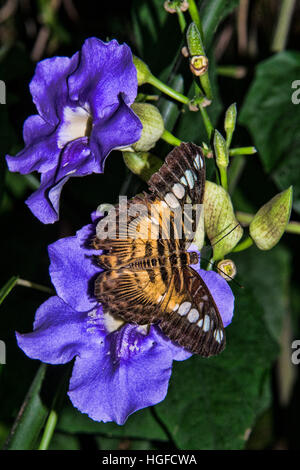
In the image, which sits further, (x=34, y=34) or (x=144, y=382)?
(x=34, y=34)

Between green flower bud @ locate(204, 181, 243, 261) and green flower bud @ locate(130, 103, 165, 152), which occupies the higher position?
green flower bud @ locate(130, 103, 165, 152)

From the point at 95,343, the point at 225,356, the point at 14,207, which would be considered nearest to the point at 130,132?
the point at 95,343

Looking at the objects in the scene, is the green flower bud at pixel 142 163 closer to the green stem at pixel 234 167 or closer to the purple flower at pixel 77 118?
the purple flower at pixel 77 118

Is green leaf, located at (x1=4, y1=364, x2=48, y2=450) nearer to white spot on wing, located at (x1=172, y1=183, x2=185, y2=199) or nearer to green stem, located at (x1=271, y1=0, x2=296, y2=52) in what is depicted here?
white spot on wing, located at (x1=172, y1=183, x2=185, y2=199)

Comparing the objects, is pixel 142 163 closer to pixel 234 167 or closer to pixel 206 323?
pixel 206 323

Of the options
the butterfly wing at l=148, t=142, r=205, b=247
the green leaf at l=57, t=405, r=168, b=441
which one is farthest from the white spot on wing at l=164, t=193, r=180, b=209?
the green leaf at l=57, t=405, r=168, b=441

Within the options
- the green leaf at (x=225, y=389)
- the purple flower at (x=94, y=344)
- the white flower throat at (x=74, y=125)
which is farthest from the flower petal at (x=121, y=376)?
the white flower throat at (x=74, y=125)
